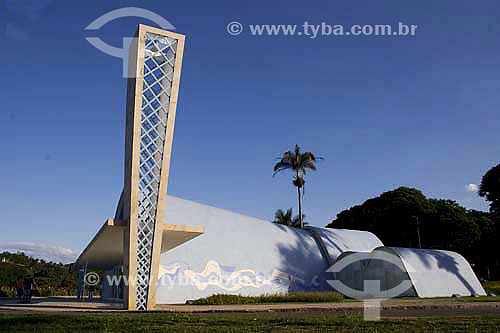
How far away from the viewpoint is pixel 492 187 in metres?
38.4

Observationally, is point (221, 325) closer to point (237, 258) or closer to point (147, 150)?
point (147, 150)

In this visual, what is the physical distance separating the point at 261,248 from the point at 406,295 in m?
9.52

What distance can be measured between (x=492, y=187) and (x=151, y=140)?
29.2m

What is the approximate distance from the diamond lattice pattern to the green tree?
2848cm

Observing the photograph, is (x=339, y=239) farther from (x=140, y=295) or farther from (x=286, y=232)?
(x=140, y=295)

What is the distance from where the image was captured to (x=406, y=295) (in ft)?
105

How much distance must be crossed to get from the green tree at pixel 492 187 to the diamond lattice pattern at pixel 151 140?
28.5 metres

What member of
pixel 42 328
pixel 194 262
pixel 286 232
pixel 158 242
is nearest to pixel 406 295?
pixel 286 232

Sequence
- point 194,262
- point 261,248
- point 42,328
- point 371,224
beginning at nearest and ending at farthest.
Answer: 1. point 42,328
2. point 194,262
3. point 261,248
4. point 371,224

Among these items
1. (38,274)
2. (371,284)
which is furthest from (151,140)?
(38,274)

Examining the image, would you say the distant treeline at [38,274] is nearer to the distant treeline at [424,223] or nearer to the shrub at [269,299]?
the shrub at [269,299]

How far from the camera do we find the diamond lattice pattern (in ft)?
61.8

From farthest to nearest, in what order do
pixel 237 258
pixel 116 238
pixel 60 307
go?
pixel 237 258 → pixel 116 238 → pixel 60 307

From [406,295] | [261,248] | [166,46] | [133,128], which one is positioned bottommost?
[406,295]
